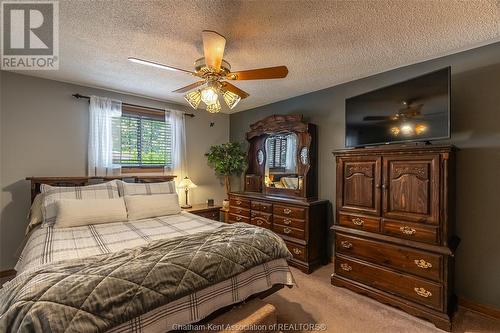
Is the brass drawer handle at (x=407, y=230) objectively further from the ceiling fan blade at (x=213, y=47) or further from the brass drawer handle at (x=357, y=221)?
the ceiling fan blade at (x=213, y=47)

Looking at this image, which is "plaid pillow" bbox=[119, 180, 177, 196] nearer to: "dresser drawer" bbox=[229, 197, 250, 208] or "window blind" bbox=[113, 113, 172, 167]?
"window blind" bbox=[113, 113, 172, 167]

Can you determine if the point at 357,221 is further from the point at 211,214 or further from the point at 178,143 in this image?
the point at 178,143

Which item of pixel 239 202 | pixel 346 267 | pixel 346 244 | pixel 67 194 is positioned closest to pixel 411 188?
pixel 346 244

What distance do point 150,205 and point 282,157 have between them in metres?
2.07

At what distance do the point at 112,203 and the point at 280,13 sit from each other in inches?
98.8

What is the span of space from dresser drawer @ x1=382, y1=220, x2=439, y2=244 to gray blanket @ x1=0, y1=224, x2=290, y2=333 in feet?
4.64

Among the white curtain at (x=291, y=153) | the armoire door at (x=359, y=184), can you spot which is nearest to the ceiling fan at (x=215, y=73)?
the armoire door at (x=359, y=184)

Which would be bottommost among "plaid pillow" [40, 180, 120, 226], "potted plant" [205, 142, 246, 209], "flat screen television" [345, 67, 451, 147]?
"plaid pillow" [40, 180, 120, 226]

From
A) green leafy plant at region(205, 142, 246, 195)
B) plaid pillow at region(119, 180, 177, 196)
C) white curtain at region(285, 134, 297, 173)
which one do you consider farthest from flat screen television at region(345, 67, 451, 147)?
plaid pillow at region(119, 180, 177, 196)

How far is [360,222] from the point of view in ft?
8.30

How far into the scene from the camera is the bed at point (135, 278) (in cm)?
106

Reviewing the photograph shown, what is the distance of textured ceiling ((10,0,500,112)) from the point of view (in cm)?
164

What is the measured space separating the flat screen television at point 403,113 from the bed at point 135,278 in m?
1.60

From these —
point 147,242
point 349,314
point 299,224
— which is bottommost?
point 349,314
